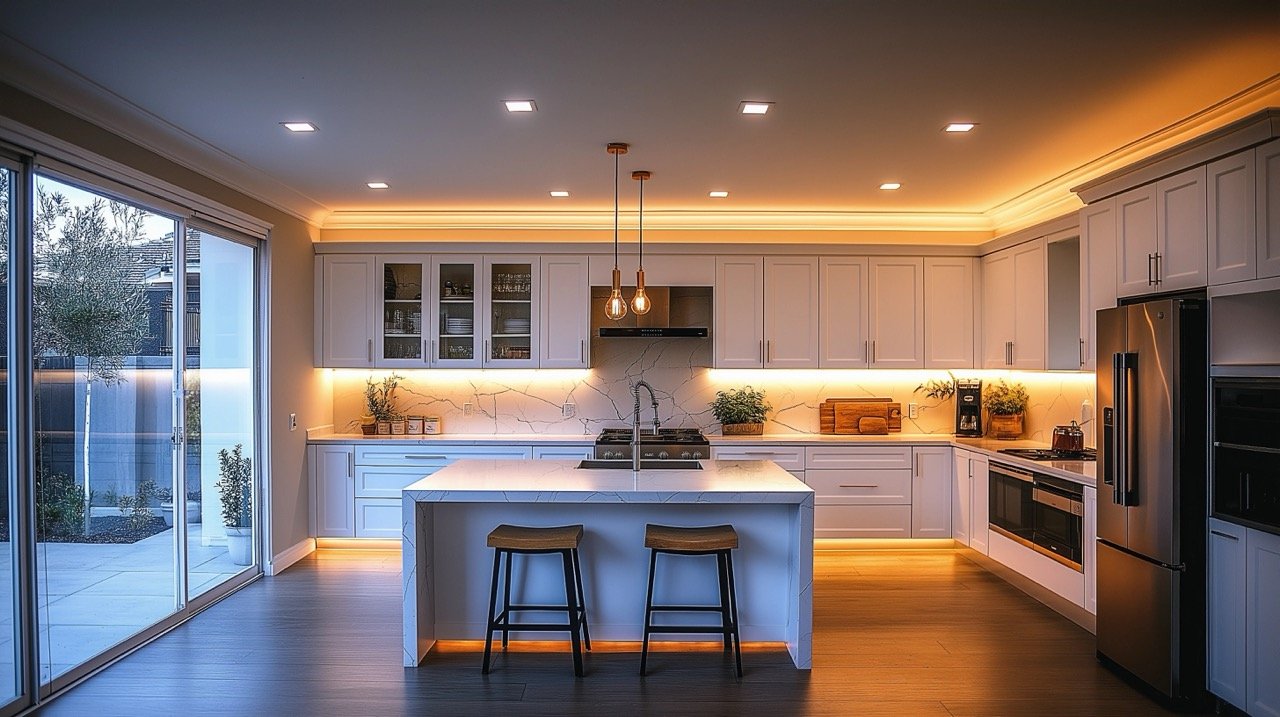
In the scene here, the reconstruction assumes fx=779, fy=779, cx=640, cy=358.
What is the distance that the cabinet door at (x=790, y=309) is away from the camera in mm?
6266

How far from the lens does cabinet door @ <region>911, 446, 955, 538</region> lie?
19.6 feet

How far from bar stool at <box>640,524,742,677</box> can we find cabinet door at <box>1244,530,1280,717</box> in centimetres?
201

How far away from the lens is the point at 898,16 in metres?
2.70

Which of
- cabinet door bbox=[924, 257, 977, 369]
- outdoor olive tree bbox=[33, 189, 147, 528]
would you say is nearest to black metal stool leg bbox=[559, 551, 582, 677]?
outdoor olive tree bbox=[33, 189, 147, 528]

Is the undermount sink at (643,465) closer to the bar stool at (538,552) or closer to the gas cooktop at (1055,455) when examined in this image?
the bar stool at (538,552)

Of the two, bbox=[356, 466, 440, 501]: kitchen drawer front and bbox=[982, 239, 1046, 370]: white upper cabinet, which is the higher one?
bbox=[982, 239, 1046, 370]: white upper cabinet

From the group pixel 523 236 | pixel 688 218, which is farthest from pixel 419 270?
pixel 688 218

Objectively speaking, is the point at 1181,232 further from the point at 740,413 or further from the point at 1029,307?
the point at 740,413

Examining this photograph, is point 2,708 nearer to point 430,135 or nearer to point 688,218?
Result: point 430,135

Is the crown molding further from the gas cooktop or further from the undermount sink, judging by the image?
the gas cooktop

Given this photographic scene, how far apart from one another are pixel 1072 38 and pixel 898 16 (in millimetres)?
721

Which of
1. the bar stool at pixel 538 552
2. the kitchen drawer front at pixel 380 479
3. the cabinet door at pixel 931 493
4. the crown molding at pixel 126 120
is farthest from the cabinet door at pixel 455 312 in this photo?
the cabinet door at pixel 931 493

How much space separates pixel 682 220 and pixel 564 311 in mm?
1212

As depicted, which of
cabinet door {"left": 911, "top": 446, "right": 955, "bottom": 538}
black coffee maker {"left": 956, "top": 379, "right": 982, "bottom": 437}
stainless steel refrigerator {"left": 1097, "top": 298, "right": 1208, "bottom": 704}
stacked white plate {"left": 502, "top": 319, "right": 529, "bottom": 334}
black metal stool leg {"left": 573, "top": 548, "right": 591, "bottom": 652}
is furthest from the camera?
stacked white plate {"left": 502, "top": 319, "right": 529, "bottom": 334}
